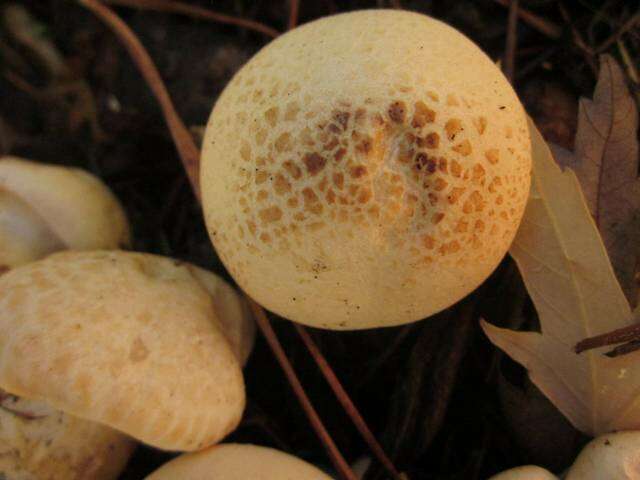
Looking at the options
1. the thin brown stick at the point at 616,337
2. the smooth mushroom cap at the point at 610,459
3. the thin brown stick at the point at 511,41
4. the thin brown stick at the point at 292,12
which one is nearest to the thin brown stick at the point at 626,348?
the thin brown stick at the point at 616,337

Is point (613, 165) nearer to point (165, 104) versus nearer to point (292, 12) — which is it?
point (292, 12)

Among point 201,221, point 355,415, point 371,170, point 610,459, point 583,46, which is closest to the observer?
point 371,170

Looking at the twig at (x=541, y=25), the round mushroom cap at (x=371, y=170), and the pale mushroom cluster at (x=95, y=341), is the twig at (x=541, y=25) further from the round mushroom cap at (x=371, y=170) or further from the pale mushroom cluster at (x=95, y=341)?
the pale mushroom cluster at (x=95, y=341)

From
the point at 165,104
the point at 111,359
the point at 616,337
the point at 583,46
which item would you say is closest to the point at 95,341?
the point at 111,359

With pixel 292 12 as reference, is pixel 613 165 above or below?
below

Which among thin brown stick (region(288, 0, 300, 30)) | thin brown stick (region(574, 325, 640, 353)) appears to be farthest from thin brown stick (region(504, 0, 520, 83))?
thin brown stick (region(574, 325, 640, 353))

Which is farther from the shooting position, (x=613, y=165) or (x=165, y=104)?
(x=165, y=104)
